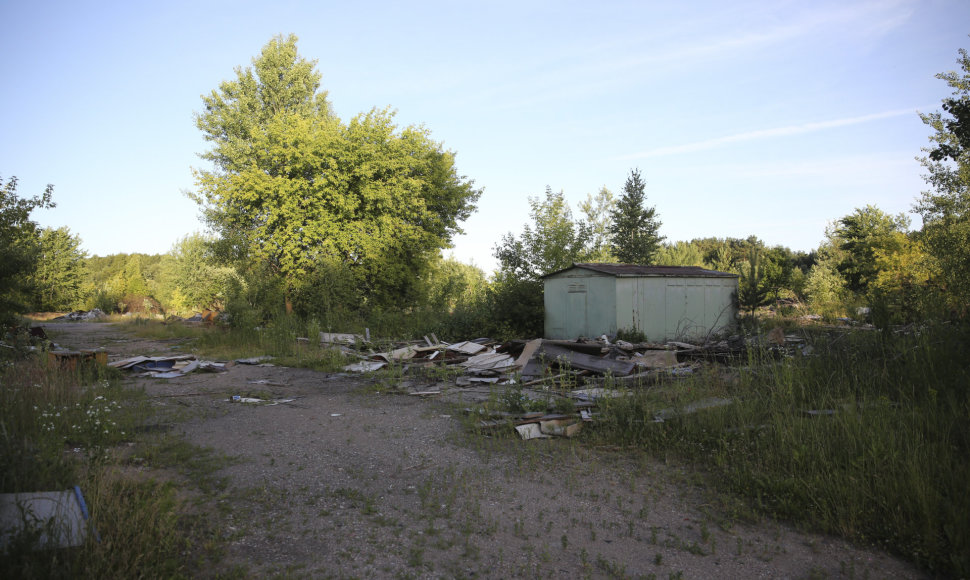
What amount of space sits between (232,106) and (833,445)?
102ft

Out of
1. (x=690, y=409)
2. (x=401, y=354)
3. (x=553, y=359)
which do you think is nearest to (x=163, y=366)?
(x=401, y=354)

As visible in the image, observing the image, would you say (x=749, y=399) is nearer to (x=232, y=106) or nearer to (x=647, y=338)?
(x=647, y=338)

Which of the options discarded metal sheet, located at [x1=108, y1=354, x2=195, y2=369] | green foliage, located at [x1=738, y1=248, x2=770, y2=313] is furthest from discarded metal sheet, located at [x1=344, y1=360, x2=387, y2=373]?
green foliage, located at [x1=738, y1=248, x2=770, y2=313]

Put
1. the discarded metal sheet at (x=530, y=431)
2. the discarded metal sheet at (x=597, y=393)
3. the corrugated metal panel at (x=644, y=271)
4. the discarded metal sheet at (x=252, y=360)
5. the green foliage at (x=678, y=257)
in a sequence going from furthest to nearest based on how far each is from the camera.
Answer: the green foliage at (x=678, y=257)
the corrugated metal panel at (x=644, y=271)
the discarded metal sheet at (x=252, y=360)
the discarded metal sheet at (x=597, y=393)
the discarded metal sheet at (x=530, y=431)

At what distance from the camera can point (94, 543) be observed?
2.85m

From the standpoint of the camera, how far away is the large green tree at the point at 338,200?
71.1 feet

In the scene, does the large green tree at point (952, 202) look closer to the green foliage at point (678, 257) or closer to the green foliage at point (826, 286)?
the green foliage at point (826, 286)

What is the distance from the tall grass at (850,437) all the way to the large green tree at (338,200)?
15722 mm

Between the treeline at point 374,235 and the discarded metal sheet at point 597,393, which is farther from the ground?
the treeline at point 374,235

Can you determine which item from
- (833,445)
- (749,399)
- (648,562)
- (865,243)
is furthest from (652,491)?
(865,243)

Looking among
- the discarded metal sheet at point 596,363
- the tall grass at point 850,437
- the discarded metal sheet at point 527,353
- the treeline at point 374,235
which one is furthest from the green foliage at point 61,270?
the tall grass at point 850,437

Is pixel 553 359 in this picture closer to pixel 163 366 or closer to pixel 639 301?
pixel 639 301

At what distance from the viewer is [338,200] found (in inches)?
845

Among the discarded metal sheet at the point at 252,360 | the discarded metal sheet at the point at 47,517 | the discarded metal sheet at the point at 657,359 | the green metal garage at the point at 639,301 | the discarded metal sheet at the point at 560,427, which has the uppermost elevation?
the green metal garage at the point at 639,301
